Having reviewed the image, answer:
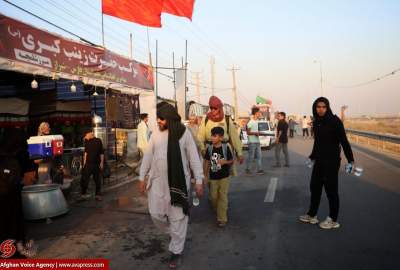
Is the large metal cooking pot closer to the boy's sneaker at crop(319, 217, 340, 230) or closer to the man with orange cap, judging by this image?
the man with orange cap

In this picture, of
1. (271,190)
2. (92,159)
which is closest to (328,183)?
(271,190)

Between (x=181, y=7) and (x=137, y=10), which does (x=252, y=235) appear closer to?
(x=181, y=7)

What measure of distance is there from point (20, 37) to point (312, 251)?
7331 mm

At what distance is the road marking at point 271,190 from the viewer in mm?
7678

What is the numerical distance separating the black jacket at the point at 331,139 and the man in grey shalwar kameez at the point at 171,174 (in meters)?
2.32

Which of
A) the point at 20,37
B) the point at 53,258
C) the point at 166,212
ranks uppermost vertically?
the point at 20,37

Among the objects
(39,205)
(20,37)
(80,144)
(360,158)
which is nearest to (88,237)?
(39,205)

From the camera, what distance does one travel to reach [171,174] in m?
4.30

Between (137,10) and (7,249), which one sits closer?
(7,249)

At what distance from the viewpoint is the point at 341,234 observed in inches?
204

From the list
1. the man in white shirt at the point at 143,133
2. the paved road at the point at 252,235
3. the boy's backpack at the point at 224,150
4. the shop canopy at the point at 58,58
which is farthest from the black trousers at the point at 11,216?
the man in white shirt at the point at 143,133

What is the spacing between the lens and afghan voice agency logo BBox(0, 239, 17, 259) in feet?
14.3

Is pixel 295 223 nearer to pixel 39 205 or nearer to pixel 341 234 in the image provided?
pixel 341 234

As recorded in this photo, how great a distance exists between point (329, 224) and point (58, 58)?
7462 millimetres
